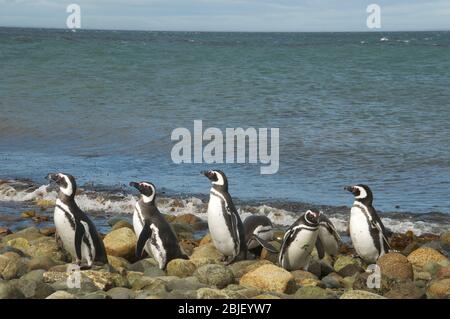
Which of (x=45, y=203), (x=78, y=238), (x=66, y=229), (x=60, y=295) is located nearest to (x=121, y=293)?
(x=60, y=295)

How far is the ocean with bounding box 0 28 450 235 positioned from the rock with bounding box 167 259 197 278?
13.1 ft

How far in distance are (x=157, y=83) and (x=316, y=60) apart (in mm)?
14979

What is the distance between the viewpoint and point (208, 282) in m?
7.09

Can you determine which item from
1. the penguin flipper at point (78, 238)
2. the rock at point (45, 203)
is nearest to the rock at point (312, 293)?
the penguin flipper at point (78, 238)

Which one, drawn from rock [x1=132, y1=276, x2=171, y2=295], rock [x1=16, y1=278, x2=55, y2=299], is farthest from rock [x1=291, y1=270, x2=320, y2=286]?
rock [x1=16, y1=278, x2=55, y2=299]

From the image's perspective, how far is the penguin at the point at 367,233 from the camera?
27.6ft

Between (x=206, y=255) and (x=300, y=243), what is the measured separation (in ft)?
3.50

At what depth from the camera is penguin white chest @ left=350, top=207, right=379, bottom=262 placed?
8.43 meters

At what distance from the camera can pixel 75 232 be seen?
312 inches

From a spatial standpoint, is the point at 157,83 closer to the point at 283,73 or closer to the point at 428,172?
the point at 283,73

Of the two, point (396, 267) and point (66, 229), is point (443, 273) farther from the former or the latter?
point (66, 229)

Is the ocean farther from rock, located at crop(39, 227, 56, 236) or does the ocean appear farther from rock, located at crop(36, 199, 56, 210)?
rock, located at crop(39, 227, 56, 236)
